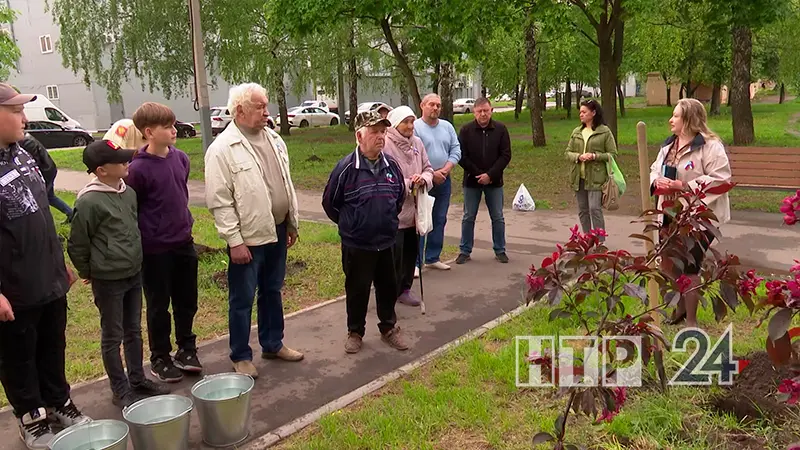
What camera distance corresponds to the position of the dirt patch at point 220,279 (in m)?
6.60

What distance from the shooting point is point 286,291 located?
6.48 meters

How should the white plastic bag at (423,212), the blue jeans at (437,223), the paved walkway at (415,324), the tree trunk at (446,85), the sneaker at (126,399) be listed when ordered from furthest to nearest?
the tree trunk at (446,85)
the blue jeans at (437,223)
the white plastic bag at (423,212)
the paved walkway at (415,324)
the sneaker at (126,399)

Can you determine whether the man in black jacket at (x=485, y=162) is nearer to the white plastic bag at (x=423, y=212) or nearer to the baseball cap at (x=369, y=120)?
the white plastic bag at (x=423, y=212)

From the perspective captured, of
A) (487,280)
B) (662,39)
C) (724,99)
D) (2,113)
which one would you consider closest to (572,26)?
(487,280)

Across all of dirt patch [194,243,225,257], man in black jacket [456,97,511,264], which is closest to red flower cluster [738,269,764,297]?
man in black jacket [456,97,511,264]

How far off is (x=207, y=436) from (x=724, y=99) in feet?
192

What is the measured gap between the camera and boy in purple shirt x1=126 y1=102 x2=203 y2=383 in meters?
4.12

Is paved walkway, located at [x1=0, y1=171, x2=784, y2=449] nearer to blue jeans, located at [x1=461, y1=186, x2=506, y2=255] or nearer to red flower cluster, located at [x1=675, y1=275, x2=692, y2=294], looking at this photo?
blue jeans, located at [x1=461, y1=186, x2=506, y2=255]

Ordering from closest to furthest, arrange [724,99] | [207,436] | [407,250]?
[207,436] → [407,250] → [724,99]

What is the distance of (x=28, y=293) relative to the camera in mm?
3375

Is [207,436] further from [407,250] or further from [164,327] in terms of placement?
[407,250]

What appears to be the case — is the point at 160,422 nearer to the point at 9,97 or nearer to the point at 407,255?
the point at 9,97

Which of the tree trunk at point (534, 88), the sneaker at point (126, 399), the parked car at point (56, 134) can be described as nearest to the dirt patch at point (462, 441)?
the sneaker at point (126, 399)

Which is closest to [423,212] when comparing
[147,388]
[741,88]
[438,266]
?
[438,266]
